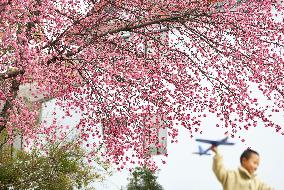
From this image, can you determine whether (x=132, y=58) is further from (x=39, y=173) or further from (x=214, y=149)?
(x=214, y=149)

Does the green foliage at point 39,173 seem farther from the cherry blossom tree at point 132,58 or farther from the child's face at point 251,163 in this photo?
the child's face at point 251,163

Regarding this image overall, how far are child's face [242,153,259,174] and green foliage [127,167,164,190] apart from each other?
24.7 feet

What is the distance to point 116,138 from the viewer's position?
839 centimetres

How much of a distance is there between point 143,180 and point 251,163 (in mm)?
7693

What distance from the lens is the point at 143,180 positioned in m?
12.0

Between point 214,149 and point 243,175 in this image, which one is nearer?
point 214,149

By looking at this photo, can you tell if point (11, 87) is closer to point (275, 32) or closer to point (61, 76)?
point (61, 76)

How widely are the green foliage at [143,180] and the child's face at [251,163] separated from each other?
24.7ft

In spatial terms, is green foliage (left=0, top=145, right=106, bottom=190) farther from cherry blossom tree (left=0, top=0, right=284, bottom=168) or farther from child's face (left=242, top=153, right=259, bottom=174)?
child's face (left=242, top=153, right=259, bottom=174)

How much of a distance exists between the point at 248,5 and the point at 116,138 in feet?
10.4

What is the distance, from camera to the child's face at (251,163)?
4445 mm

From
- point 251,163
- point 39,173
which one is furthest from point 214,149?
point 39,173

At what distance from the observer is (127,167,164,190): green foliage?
39.0 feet

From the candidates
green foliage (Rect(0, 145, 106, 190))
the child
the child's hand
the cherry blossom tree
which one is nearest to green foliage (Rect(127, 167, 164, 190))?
green foliage (Rect(0, 145, 106, 190))
